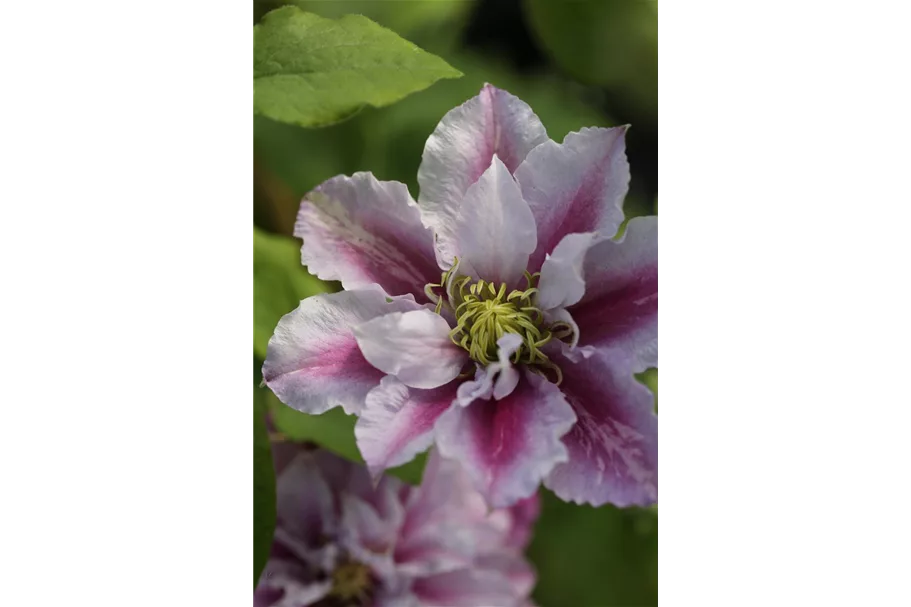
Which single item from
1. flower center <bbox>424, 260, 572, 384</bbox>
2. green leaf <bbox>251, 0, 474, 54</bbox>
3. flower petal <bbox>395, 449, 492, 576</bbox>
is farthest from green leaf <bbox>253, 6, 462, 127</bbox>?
flower petal <bbox>395, 449, 492, 576</bbox>

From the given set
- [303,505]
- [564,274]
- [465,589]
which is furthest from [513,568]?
[564,274]

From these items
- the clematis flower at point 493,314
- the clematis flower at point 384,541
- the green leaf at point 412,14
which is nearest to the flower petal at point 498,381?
the clematis flower at point 493,314

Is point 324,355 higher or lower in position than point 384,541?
higher

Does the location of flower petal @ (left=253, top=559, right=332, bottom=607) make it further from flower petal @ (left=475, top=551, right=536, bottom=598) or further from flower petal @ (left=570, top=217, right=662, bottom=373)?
flower petal @ (left=570, top=217, right=662, bottom=373)

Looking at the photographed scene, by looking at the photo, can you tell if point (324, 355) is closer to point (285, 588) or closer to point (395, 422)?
point (395, 422)

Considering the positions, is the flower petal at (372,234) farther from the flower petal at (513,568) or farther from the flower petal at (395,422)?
the flower petal at (513,568)
